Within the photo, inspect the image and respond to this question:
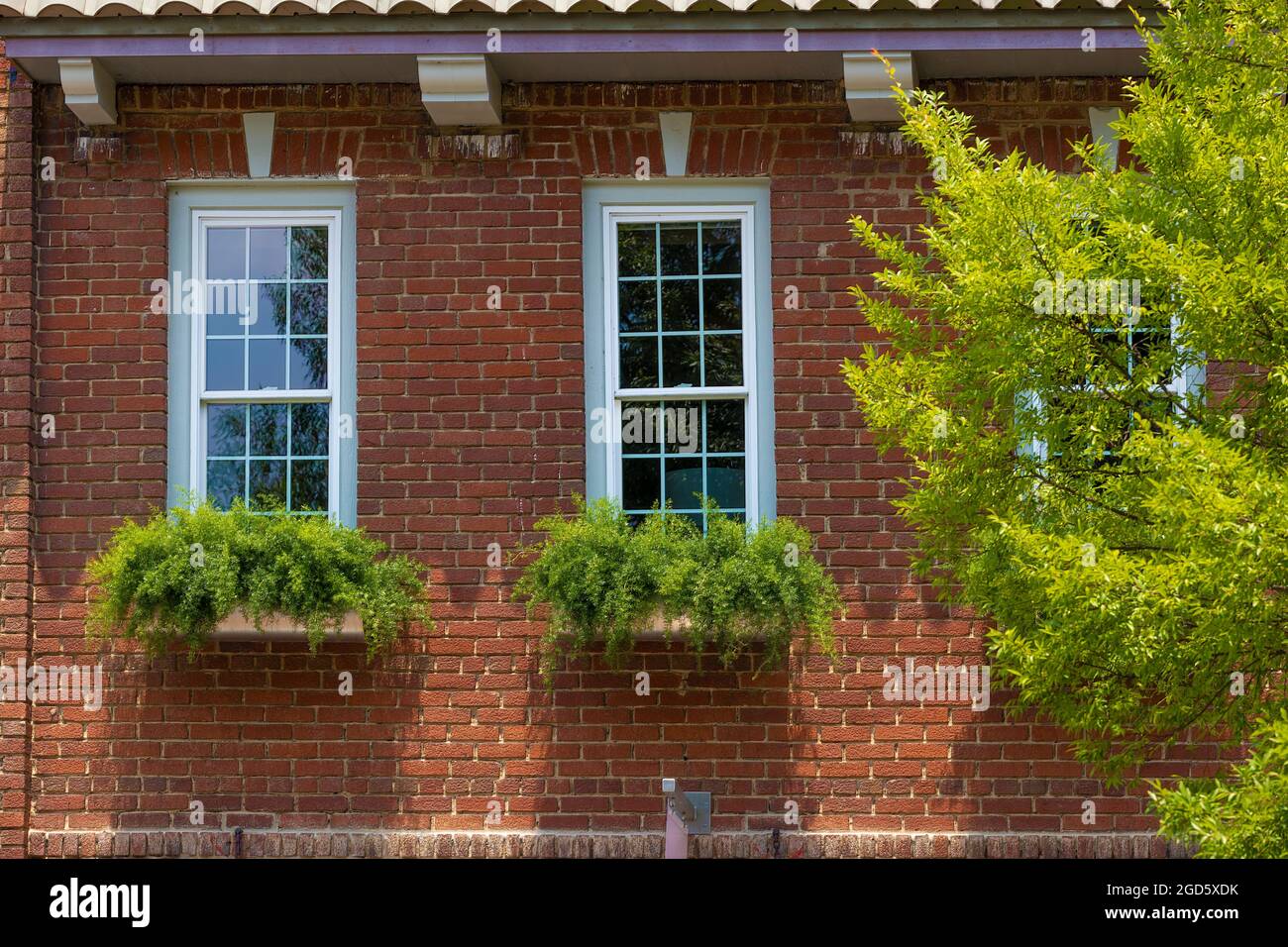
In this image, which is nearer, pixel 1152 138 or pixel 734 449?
pixel 1152 138

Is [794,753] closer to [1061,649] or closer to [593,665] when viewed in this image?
[593,665]

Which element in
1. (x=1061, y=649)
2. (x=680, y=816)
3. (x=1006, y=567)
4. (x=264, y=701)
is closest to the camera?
(x=1061, y=649)

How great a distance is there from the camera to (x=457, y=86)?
8.76 m

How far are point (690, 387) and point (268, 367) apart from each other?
2.52 metres

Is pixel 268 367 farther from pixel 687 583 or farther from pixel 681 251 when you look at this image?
pixel 687 583

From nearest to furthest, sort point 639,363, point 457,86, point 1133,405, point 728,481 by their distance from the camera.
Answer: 1. point 1133,405
2. point 457,86
3. point 728,481
4. point 639,363

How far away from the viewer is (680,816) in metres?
8.22

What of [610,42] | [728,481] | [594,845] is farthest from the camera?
[728,481]

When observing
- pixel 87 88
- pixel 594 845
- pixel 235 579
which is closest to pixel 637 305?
pixel 235 579

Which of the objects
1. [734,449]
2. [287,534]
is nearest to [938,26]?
[734,449]

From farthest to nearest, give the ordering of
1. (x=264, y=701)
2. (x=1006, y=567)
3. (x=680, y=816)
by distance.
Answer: (x=264, y=701) < (x=680, y=816) < (x=1006, y=567)

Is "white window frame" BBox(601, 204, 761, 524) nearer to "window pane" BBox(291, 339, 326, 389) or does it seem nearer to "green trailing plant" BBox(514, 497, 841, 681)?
"green trailing plant" BBox(514, 497, 841, 681)

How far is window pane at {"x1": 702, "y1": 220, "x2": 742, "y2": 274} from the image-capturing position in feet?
30.1

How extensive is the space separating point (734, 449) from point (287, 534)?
2618 millimetres
